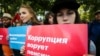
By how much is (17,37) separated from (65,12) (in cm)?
226

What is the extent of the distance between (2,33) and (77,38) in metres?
4.05

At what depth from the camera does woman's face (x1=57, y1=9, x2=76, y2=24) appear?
3.30 metres

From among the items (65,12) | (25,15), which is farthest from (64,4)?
(25,15)

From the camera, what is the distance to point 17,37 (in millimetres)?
5488

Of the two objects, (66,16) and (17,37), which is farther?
(17,37)

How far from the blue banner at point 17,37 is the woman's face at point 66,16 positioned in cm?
168

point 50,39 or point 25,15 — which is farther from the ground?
point 25,15

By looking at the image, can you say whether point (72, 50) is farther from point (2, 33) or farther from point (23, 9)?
point (2, 33)

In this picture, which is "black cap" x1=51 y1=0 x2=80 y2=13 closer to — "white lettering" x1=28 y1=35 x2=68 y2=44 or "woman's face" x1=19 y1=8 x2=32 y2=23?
"white lettering" x1=28 y1=35 x2=68 y2=44

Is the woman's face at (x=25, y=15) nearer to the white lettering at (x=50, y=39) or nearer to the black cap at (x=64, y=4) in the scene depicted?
the white lettering at (x=50, y=39)

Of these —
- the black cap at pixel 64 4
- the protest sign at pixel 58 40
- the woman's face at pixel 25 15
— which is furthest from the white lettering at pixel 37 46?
the woman's face at pixel 25 15

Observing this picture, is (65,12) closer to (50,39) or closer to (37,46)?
(50,39)

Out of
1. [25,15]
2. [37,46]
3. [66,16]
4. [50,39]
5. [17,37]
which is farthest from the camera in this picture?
[17,37]

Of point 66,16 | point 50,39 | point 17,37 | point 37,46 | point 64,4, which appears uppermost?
point 64,4
